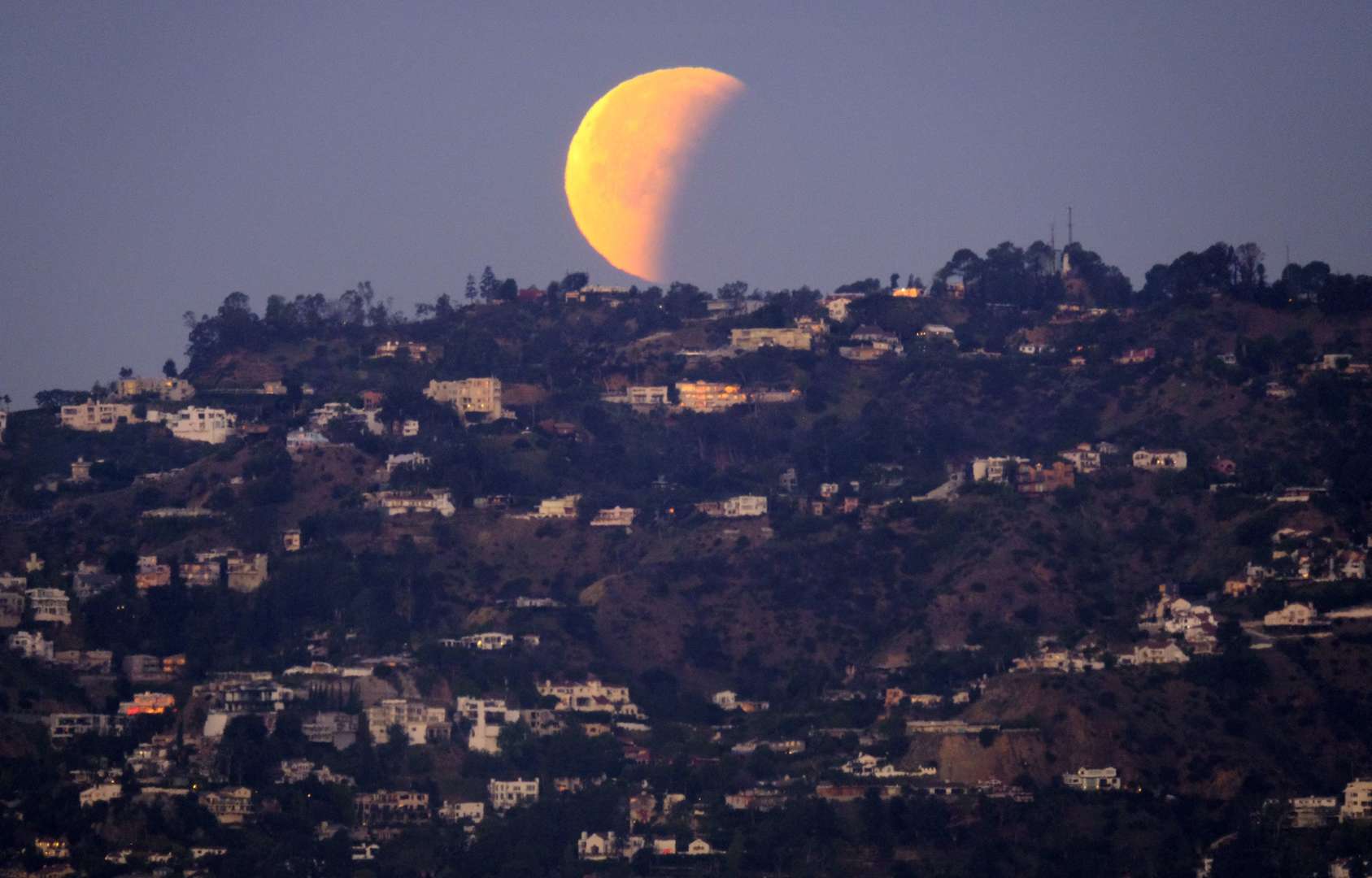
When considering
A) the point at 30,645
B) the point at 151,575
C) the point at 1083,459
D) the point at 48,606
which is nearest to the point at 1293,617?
the point at 1083,459

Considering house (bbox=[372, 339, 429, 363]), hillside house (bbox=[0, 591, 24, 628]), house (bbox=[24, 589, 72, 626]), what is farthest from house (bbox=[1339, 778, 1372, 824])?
house (bbox=[372, 339, 429, 363])

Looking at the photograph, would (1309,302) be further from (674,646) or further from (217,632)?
(217,632)

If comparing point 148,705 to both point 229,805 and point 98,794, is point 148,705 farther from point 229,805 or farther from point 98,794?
point 98,794

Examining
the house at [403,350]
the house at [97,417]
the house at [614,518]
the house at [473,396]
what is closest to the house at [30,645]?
the house at [614,518]

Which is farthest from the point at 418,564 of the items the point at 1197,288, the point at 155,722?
the point at 1197,288

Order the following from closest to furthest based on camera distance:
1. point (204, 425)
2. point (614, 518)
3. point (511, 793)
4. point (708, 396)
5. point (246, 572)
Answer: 1. point (511, 793)
2. point (246, 572)
3. point (614, 518)
4. point (204, 425)
5. point (708, 396)

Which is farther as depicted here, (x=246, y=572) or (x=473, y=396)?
(x=473, y=396)

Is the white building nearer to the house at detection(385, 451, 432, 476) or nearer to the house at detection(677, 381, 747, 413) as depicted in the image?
the house at detection(385, 451, 432, 476)
